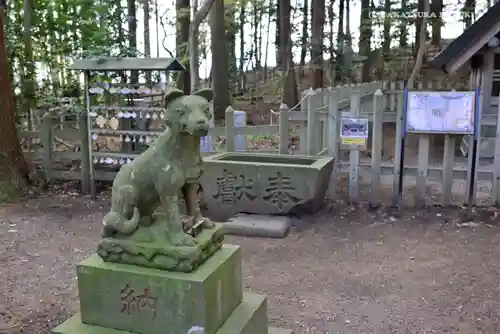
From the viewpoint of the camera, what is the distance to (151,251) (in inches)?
113

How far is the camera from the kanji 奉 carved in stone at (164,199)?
284cm

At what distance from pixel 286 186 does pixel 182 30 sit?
1119cm

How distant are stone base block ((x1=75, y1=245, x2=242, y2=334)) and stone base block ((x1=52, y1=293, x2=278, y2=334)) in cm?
3

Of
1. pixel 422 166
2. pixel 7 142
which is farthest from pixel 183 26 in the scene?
pixel 422 166

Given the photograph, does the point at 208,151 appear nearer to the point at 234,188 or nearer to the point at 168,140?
the point at 234,188

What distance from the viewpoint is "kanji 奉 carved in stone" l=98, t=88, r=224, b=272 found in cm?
284

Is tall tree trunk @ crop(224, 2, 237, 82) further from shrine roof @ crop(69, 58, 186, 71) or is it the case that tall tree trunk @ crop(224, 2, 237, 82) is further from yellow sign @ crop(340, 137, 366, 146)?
yellow sign @ crop(340, 137, 366, 146)

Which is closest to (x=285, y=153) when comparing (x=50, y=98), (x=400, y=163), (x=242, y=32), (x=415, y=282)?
(x=400, y=163)

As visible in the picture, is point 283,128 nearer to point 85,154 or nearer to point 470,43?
point 85,154

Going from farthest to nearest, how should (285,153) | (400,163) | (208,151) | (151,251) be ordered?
(208,151) → (285,153) → (400,163) → (151,251)

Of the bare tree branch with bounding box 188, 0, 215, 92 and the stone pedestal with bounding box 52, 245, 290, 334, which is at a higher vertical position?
the bare tree branch with bounding box 188, 0, 215, 92

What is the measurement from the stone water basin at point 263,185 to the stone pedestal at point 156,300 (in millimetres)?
3320

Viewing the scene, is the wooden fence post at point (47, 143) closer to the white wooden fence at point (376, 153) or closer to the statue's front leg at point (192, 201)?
the white wooden fence at point (376, 153)

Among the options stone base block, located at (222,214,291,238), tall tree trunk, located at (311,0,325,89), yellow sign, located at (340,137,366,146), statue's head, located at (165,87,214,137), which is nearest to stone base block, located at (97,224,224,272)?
statue's head, located at (165,87,214,137)
